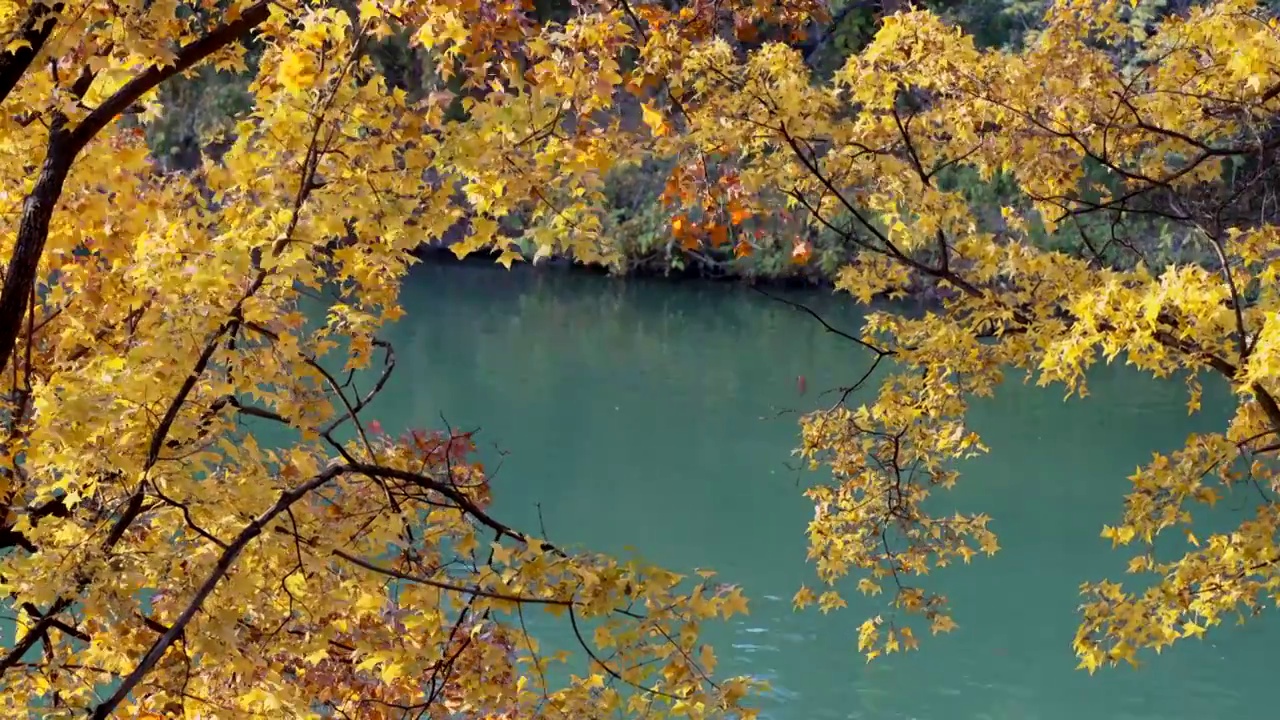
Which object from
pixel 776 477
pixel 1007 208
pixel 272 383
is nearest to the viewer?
pixel 272 383

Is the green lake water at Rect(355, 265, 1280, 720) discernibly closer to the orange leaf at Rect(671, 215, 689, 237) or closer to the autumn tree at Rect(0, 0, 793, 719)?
the orange leaf at Rect(671, 215, 689, 237)

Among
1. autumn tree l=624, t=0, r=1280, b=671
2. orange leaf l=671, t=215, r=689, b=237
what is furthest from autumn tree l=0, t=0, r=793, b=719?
autumn tree l=624, t=0, r=1280, b=671

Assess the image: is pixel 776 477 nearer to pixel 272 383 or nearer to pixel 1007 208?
pixel 1007 208

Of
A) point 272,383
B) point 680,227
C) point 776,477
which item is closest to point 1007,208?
point 680,227

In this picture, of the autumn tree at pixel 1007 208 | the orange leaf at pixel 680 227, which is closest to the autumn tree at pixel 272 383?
the orange leaf at pixel 680 227

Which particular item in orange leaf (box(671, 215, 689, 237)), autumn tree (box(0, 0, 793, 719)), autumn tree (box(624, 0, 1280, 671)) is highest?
autumn tree (box(624, 0, 1280, 671))

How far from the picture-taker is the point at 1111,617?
→ 150 inches

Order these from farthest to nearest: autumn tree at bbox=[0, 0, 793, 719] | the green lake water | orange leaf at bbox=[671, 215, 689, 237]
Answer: the green lake water
orange leaf at bbox=[671, 215, 689, 237]
autumn tree at bbox=[0, 0, 793, 719]

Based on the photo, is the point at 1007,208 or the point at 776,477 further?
the point at 776,477


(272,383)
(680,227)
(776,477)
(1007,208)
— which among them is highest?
(776,477)

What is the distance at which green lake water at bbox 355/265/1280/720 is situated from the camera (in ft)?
22.2

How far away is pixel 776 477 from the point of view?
33.0ft

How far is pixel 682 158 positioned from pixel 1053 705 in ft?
13.6

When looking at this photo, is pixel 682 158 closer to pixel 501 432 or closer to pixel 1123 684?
pixel 1123 684
